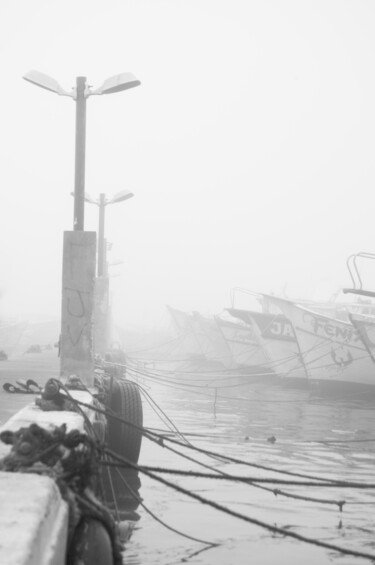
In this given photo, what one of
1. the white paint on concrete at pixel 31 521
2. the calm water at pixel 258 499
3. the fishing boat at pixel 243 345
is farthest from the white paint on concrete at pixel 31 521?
the fishing boat at pixel 243 345

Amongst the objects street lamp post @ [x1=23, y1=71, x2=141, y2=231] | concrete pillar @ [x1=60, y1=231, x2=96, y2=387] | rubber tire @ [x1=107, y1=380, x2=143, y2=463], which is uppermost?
street lamp post @ [x1=23, y1=71, x2=141, y2=231]

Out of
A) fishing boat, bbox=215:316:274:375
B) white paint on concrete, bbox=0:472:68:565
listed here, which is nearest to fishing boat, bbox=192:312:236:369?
fishing boat, bbox=215:316:274:375

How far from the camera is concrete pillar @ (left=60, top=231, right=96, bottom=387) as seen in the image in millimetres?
12992

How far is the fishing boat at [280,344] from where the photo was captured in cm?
3531

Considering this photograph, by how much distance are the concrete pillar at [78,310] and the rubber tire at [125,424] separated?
39.7 inches

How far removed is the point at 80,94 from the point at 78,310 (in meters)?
4.19

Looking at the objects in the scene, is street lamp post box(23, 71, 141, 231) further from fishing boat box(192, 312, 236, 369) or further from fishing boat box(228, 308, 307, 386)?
fishing boat box(192, 312, 236, 369)

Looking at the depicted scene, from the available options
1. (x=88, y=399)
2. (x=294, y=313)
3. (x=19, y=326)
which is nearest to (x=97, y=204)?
(x=294, y=313)

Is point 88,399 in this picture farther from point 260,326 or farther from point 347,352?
point 260,326

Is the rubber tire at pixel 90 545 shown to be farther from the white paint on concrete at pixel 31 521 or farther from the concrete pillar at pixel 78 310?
the concrete pillar at pixel 78 310

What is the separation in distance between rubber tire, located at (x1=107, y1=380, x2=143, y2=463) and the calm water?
54 centimetres

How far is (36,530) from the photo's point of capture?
3443mm

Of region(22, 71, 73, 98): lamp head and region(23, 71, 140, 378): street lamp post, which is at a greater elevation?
region(22, 71, 73, 98): lamp head

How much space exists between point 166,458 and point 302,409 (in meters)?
11.8
